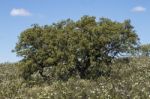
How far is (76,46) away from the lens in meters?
41.1

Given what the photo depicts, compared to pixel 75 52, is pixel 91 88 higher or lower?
lower

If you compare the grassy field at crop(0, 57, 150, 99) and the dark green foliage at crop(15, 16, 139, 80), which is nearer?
the grassy field at crop(0, 57, 150, 99)

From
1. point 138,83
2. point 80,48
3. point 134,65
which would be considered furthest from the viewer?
point 134,65

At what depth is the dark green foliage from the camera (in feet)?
136

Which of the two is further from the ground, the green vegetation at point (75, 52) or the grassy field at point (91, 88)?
the green vegetation at point (75, 52)

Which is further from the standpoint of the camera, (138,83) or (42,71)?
(42,71)

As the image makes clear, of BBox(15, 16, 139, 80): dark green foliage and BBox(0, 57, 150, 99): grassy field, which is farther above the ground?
BBox(15, 16, 139, 80): dark green foliage

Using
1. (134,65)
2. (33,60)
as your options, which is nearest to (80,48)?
(33,60)

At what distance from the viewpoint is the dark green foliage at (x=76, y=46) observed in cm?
4131

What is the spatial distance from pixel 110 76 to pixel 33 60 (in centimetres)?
684

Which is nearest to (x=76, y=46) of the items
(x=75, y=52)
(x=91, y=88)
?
(x=75, y=52)

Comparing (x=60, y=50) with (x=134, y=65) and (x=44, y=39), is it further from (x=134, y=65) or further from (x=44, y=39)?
(x=134, y=65)

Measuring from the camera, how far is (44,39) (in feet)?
141

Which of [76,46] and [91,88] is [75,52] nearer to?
[76,46]
